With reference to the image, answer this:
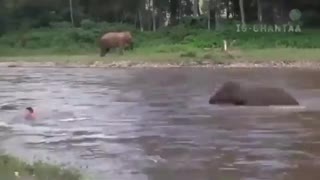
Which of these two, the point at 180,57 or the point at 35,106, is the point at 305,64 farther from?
the point at 35,106

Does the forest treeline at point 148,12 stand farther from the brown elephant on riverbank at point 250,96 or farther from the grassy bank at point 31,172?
the grassy bank at point 31,172

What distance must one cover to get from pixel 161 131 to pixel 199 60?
23.3 meters

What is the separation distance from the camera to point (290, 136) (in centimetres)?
1645

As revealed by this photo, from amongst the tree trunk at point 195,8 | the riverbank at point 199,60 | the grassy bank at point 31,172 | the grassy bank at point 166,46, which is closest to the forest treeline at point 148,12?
the tree trunk at point 195,8

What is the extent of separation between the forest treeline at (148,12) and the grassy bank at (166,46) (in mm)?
2306

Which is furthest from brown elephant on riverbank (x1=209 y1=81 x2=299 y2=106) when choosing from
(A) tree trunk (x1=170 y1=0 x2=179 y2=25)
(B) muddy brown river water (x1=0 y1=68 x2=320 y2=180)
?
(A) tree trunk (x1=170 y1=0 x2=179 y2=25)

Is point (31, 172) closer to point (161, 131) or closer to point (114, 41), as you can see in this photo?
point (161, 131)

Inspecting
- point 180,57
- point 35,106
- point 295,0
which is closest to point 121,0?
point 295,0

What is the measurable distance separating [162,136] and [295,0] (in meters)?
39.0

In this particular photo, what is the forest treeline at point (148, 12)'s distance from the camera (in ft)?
180

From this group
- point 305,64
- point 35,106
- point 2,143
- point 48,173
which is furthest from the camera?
point 305,64

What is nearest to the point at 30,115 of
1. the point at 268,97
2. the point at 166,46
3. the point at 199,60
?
the point at 268,97

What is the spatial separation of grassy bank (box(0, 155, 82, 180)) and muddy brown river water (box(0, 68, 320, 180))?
895mm

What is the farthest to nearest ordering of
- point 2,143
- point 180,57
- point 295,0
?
point 295,0 → point 180,57 → point 2,143
